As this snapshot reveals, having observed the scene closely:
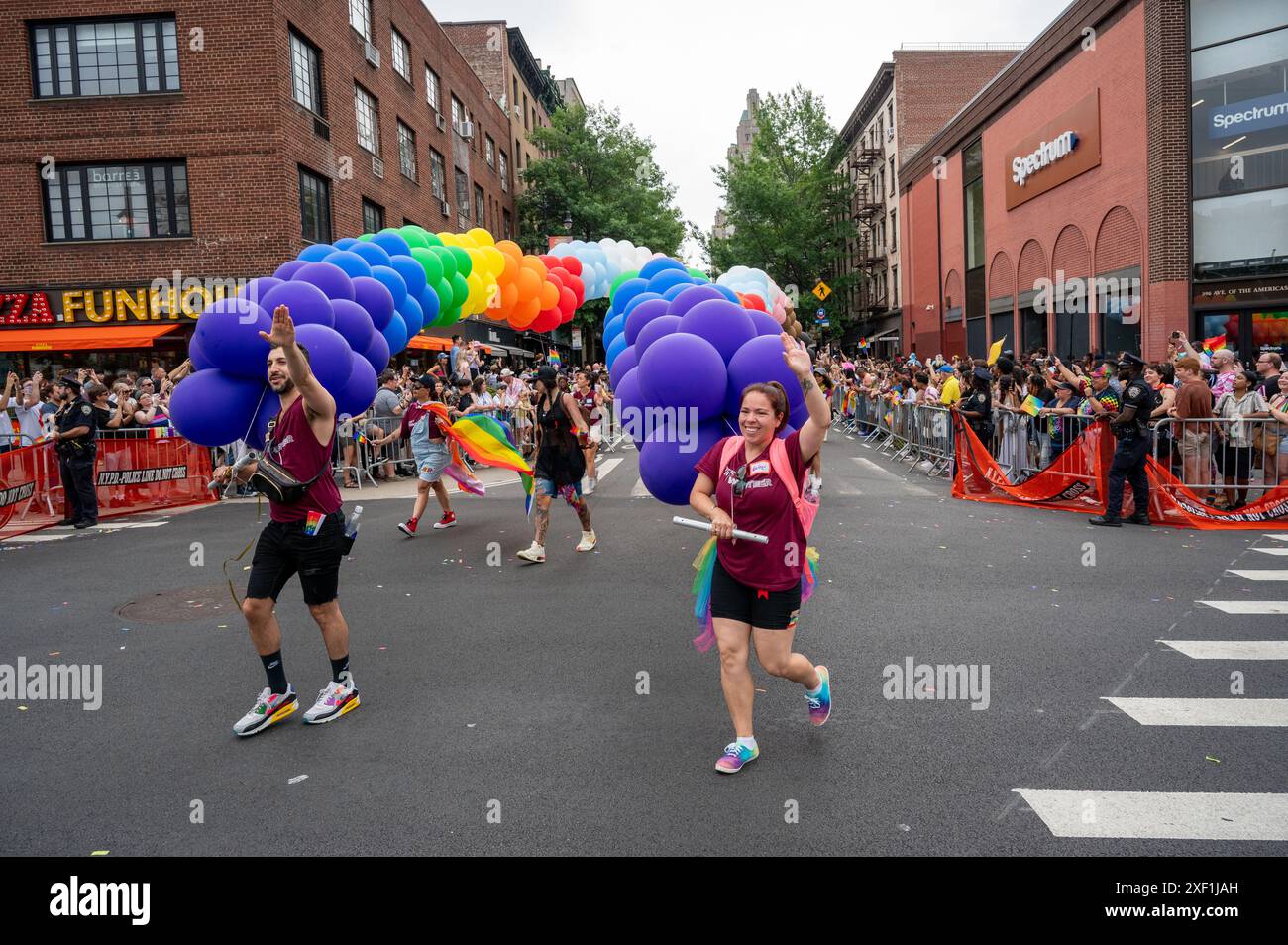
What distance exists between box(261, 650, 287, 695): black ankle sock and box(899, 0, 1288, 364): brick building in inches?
813

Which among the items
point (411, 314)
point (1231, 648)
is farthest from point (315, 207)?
point (1231, 648)

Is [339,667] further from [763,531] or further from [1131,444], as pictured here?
[1131,444]

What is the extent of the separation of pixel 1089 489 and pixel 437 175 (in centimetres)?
2745

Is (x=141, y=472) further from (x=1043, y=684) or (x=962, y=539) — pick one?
(x=1043, y=684)

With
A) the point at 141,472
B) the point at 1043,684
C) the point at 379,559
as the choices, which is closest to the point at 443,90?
the point at 141,472

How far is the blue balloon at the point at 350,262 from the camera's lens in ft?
32.7

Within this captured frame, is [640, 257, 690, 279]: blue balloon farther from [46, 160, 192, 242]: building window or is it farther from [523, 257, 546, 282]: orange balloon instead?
[46, 160, 192, 242]: building window

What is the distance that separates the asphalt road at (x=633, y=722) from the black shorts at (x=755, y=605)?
2.17ft

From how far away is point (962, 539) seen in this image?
33.0 ft

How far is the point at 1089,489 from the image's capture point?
39.2ft

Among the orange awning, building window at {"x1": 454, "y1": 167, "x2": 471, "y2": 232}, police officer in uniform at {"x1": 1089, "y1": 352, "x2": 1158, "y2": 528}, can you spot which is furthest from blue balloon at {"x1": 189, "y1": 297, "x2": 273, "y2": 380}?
building window at {"x1": 454, "y1": 167, "x2": 471, "y2": 232}

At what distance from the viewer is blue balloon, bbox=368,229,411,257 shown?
12.2m

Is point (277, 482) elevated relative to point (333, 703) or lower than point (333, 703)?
elevated

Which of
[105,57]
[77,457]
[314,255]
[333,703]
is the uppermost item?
[105,57]
